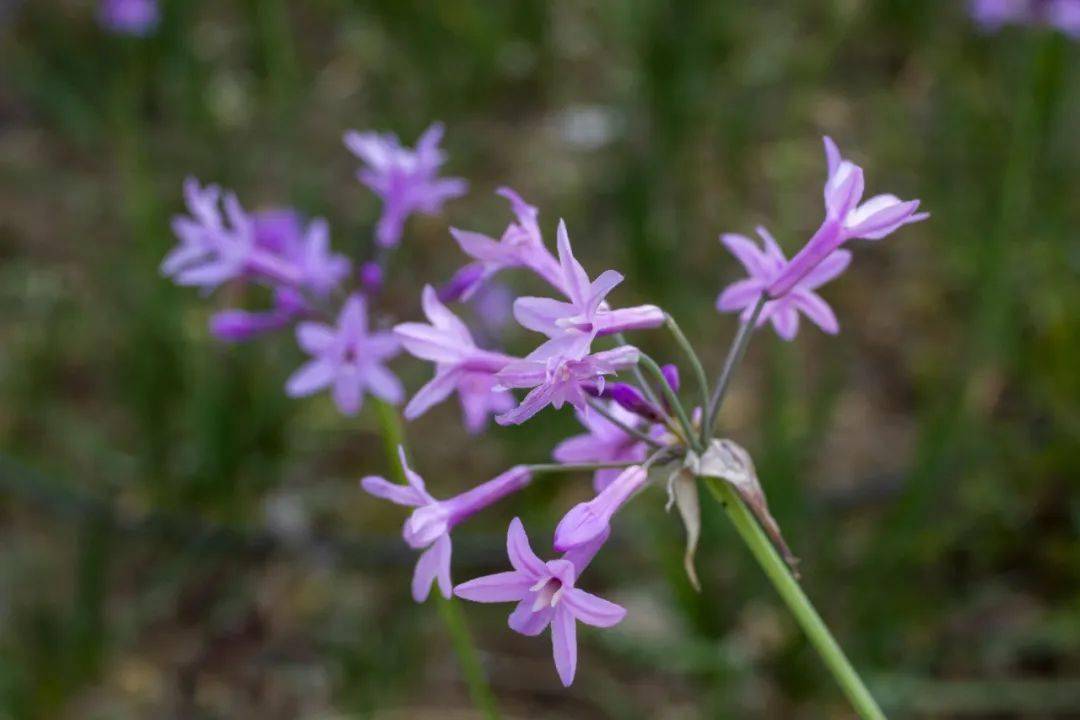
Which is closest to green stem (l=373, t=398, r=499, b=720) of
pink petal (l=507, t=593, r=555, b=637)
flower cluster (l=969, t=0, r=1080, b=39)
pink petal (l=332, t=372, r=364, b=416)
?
pink petal (l=332, t=372, r=364, b=416)

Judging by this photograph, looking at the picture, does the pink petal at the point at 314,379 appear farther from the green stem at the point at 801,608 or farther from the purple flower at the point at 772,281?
the green stem at the point at 801,608

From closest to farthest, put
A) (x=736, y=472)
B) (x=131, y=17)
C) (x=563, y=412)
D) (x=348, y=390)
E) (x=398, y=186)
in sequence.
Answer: (x=736, y=472), (x=348, y=390), (x=398, y=186), (x=563, y=412), (x=131, y=17)

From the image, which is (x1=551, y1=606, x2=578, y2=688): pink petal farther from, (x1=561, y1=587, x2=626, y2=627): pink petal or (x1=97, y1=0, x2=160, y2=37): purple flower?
(x1=97, y1=0, x2=160, y2=37): purple flower

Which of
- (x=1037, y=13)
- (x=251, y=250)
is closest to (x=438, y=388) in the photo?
(x=251, y=250)

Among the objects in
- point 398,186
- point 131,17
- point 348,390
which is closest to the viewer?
point 348,390

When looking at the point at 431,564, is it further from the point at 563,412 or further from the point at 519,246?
the point at 563,412

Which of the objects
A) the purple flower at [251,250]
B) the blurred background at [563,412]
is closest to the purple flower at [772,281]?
the purple flower at [251,250]

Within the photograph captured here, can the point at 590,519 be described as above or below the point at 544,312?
below
